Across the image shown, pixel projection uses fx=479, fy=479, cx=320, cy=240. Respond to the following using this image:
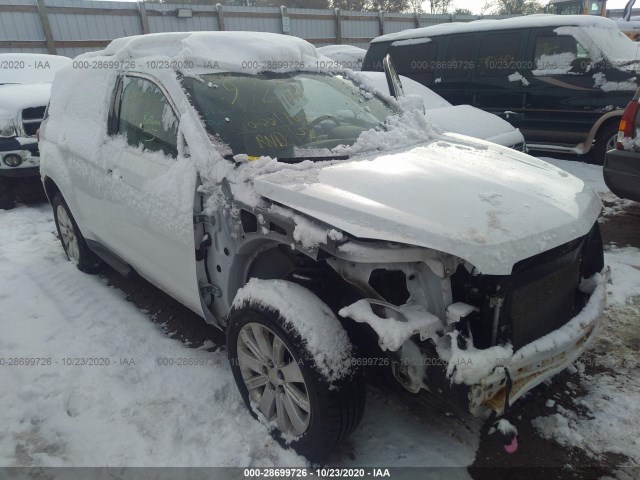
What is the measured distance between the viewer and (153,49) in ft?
10.7

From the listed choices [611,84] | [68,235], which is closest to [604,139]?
[611,84]

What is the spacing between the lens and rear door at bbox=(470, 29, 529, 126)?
723 cm

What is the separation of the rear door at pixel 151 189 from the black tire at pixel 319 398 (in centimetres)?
73

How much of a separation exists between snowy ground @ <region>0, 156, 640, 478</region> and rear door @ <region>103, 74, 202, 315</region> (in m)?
0.49

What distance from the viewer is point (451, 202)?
6.77 feet

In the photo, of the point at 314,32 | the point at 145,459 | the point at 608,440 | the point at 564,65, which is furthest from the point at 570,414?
the point at 314,32

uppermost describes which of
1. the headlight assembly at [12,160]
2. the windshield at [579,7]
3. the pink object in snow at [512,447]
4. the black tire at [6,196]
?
the windshield at [579,7]

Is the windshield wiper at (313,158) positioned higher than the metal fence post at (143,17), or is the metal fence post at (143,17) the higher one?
the metal fence post at (143,17)

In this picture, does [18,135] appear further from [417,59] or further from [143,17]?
[143,17]

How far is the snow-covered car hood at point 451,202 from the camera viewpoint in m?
1.84

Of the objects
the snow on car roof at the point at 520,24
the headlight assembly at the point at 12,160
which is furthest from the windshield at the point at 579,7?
the headlight assembly at the point at 12,160

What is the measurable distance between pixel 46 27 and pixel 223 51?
12.2 metres

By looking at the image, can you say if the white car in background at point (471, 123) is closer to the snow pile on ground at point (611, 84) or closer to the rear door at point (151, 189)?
the snow pile on ground at point (611, 84)

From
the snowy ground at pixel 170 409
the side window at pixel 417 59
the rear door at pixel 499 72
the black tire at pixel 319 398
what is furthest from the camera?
the side window at pixel 417 59
